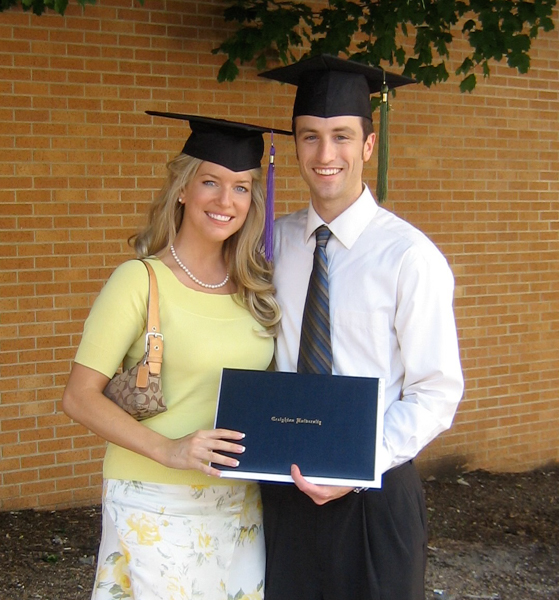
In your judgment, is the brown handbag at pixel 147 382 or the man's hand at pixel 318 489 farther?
the brown handbag at pixel 147 382

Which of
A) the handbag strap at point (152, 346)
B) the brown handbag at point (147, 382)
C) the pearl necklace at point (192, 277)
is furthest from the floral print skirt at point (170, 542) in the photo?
the pearl necklace at point (192, 277)

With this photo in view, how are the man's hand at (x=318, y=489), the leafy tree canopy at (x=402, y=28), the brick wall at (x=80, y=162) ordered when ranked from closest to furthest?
the man's hand at (x=318, y=489)
the leafy tree canopy at (x=402, y=28)
the brick wall at (x=80, y=162)

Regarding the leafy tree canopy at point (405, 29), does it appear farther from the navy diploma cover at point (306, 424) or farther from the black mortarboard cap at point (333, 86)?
the navy diploma cover at point (306, 424)

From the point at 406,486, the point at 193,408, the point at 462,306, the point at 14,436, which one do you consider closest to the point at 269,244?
the point at 193,408

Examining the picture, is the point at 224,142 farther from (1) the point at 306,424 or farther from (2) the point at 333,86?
(1) the point at 306,424

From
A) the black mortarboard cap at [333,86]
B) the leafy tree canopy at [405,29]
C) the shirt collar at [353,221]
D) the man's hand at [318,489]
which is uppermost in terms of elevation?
the leafy tree canopy at [405,29]

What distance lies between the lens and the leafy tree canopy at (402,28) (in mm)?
4387

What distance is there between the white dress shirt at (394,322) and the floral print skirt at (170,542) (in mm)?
518

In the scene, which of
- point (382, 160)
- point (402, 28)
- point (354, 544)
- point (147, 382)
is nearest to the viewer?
point (147, 382)

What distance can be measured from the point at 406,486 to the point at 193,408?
71 centimetres

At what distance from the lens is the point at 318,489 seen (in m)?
2.47

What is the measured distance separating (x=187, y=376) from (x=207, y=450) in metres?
0.29

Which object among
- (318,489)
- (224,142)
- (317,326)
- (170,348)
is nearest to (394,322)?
(317,326)

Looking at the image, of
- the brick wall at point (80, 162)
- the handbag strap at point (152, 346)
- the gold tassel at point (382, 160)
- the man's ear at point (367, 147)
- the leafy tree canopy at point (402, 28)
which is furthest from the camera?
the brick wall at point (80, 162)
